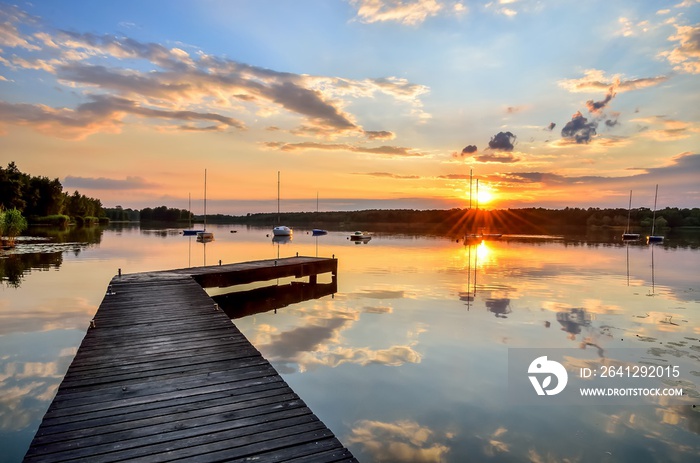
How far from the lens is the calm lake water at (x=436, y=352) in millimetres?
7797

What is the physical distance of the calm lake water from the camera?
25.6ft

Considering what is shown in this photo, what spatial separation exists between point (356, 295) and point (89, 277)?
1690cm

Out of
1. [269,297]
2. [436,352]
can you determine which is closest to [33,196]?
[269,297]

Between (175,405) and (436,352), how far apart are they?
8.64 m

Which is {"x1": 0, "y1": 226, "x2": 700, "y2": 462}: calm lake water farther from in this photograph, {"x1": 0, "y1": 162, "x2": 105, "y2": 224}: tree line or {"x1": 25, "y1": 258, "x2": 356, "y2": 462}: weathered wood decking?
{"x1": 0, "y1": 162, "x2": 105, "y2": 224}: tree line

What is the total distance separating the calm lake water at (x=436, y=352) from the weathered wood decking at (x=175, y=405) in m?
1.81

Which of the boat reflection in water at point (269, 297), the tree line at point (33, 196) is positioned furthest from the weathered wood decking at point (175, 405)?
the tree line at point (33, 196)

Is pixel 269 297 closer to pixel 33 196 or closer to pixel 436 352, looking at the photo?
pixel 436 352

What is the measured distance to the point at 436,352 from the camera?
12938 millimetres

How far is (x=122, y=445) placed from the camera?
493 cm

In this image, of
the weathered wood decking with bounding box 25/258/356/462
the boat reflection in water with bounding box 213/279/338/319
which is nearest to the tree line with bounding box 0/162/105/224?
the boat reflection in water with bounding box 213/279/338/319

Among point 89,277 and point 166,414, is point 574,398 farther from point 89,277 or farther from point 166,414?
point 89,277

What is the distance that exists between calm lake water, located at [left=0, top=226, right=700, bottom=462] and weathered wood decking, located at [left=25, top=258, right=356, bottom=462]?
181 cm

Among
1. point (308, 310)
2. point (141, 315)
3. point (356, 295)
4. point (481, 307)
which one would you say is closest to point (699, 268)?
point (481, 307)
